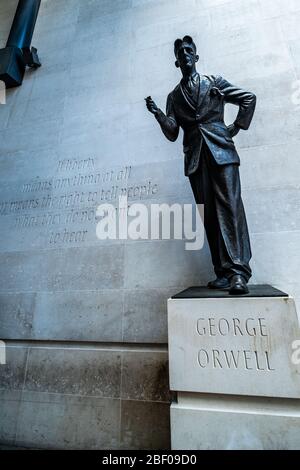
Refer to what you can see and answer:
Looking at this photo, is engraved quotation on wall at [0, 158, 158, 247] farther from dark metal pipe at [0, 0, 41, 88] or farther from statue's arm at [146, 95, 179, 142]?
dark metal pipe at [0, 0, 41, 88]

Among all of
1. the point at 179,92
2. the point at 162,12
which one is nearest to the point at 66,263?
the point at 179,92

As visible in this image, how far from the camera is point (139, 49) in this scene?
416cm

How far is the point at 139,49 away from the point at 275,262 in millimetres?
4006

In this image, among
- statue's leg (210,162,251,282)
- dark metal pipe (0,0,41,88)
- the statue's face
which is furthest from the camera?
dark metal pipe (0,0,41,88)

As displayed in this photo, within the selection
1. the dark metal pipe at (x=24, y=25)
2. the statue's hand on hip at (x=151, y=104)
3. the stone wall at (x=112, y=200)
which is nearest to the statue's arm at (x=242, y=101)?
the statue's hand on hip at (x=151, y=104)

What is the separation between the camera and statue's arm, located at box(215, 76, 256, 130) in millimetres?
2250

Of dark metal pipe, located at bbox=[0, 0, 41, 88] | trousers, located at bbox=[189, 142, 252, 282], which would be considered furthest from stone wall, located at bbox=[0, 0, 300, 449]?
trousers, located at bbox=[189, 142, 252, 282]

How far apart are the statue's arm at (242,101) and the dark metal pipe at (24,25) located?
14.8 ft

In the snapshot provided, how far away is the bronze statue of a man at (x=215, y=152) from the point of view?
205 centimetres

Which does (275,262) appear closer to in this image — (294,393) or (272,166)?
(272,166)

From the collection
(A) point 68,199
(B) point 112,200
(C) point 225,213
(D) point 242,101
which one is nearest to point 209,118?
(D) point 242,101

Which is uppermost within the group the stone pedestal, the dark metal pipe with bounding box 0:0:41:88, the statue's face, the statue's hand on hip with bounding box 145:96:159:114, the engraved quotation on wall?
the dark metal pipe with bounding box 0:0:41:88

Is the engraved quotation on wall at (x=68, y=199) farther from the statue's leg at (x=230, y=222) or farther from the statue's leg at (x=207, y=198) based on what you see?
the statue's leg at (x=230, y=222)

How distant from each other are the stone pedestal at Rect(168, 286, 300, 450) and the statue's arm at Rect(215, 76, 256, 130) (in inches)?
61.7
